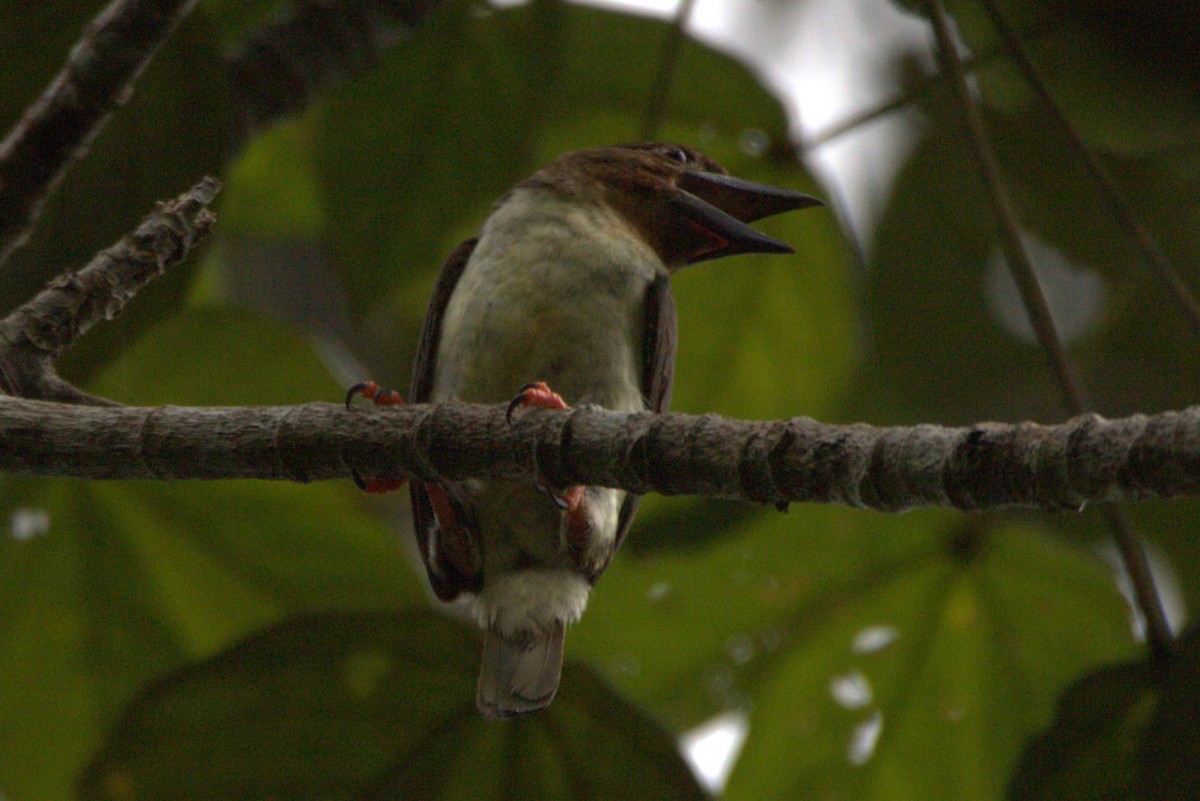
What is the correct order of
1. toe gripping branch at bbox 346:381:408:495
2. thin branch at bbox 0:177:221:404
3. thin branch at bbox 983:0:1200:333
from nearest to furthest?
thin branch at bbox 0:177:221:404
toe gripping branch at bbox 346:381:408:495
thin branch at bbox 983:0:1200:333

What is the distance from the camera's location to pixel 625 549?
4.08 meters

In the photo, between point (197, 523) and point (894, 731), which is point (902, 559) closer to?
point (894, 731)

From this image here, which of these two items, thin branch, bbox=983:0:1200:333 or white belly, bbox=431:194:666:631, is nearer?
thin branch, bbox=983:0:1200:333

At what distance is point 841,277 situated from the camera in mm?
3984

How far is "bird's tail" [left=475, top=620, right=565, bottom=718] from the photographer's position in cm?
290

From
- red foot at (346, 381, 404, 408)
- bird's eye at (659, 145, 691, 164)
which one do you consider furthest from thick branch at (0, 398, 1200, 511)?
bird's eye at (659, 145, 691, 164)

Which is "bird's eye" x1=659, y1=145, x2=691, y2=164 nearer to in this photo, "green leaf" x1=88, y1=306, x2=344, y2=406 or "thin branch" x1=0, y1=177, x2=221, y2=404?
"green leaf" x1=88, y1=306, x2=344, y2=406

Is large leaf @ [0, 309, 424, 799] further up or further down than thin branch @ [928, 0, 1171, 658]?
further down

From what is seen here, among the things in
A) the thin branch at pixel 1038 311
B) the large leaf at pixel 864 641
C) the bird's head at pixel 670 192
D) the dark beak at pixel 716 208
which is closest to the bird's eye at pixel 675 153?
the bird's head at pixel 670 192

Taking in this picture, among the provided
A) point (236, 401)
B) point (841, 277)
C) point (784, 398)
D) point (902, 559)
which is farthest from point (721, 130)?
point (236, 401)

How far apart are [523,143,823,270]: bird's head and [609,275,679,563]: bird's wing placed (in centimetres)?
24

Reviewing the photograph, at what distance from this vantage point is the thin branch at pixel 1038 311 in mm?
2801

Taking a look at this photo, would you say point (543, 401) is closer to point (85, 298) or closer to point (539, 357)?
point (539, 357)

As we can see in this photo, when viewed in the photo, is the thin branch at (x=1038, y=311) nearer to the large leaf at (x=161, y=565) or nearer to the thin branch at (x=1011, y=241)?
the thin branch at (x=1011, y=241)
